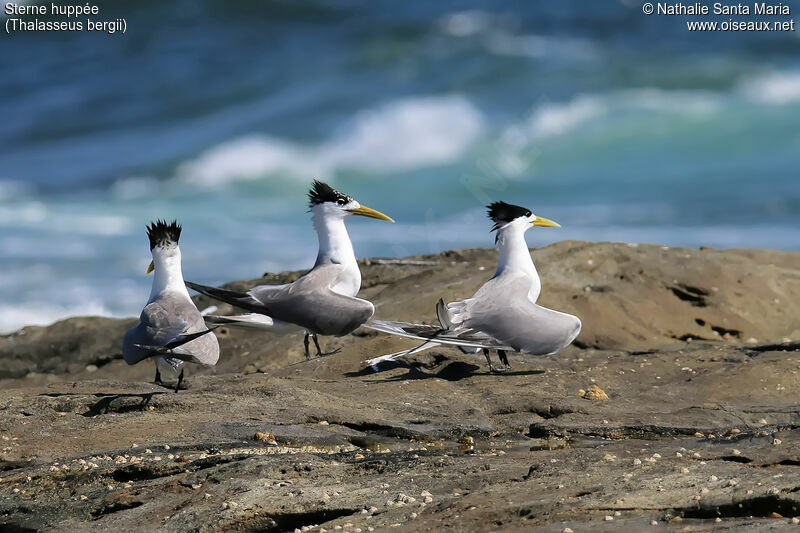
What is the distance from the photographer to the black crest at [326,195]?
1026 centimetres

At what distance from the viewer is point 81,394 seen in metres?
9.62

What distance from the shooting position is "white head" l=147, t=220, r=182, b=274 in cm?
1005

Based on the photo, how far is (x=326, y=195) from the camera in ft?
33.8

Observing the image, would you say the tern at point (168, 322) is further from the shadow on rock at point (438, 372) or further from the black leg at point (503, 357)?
the black leg at point (503, 357)

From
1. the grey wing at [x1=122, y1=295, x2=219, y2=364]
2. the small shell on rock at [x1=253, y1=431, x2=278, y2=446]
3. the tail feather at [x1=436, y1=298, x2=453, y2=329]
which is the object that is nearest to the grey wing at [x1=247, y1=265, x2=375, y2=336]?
the grey wing at [x1=122, y1=295, x2=219, y2=364]

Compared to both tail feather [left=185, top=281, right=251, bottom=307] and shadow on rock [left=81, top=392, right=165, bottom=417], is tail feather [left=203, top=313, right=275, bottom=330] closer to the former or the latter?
tail feather [left=185, top=281, right=251, bottom=307]

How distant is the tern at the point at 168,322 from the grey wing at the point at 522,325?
259 centimetres

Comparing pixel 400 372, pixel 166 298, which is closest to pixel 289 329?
pixel 166 298

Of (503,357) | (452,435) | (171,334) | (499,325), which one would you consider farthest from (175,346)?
(503,357)

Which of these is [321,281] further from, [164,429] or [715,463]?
[715,463]

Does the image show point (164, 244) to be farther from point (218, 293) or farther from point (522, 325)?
point (522, 325)

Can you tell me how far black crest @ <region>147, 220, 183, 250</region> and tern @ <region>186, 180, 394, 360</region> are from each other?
1153 mm

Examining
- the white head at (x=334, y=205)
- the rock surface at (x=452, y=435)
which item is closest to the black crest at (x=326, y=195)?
the white head at (x=334, y=205)

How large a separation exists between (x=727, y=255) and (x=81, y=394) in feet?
37.1
